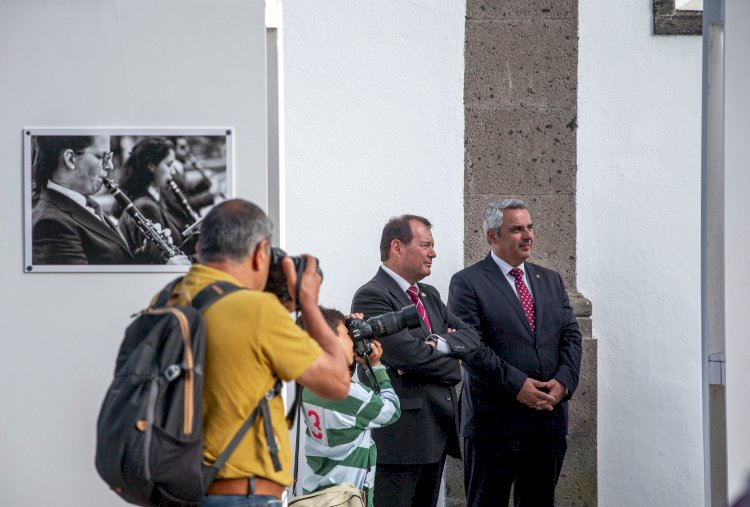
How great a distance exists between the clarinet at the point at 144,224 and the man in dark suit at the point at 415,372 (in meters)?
1.71

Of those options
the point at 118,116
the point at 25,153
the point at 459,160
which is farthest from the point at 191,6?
the point at 459,160

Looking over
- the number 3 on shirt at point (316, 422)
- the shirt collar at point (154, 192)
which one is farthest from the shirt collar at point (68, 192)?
the number 3 on shirt at point (316, 422)

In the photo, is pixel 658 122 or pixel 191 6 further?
pixel 658 122

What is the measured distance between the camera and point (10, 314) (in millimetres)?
3793

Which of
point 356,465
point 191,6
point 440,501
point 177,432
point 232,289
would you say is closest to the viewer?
point 177,432

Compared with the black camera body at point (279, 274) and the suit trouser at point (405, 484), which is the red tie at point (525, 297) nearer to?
the suit trouser at point (405, 484)

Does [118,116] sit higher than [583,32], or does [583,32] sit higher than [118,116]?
[583,32]

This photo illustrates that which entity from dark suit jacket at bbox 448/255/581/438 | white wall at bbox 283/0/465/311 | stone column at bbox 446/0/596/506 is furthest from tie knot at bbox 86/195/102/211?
stone column at bbox 446/0/596/506

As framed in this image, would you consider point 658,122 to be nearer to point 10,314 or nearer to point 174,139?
point 174,139

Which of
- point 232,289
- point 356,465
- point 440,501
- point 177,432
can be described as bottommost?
point 440,501

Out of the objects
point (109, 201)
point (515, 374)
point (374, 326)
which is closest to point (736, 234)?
point (374, 326)

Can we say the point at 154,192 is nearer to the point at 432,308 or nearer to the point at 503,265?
the point at 432,308

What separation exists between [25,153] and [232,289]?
1218mm

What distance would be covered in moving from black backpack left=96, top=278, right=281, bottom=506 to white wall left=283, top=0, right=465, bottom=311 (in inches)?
132
